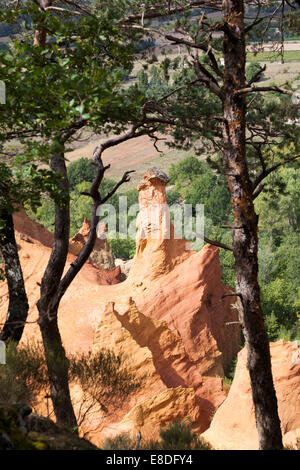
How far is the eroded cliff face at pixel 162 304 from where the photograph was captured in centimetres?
1961

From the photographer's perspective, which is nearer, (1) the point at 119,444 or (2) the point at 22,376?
(1) the point at 119,444

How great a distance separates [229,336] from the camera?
27.2 meters

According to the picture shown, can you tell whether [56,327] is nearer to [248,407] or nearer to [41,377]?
[41,377]

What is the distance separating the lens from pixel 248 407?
14.1 meters

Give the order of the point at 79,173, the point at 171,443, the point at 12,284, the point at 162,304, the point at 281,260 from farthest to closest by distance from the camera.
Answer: the point at 79,173
the point at 281,260
the point at 162,304
the point at 12,284
the point at 171,443

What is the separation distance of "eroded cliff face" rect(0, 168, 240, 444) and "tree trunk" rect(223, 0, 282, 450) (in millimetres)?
10059

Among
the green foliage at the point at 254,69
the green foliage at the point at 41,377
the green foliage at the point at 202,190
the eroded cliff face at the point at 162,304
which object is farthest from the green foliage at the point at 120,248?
the green foliage at the point at 41,377

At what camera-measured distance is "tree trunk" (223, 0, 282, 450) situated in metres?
8.48

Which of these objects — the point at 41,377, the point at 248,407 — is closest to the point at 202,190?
the point at 248,407

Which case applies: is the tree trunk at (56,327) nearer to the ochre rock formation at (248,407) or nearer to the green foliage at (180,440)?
the green foliage at (180,440)

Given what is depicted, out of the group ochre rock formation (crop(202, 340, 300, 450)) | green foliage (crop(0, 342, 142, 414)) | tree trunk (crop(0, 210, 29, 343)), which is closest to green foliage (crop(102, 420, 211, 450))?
green foliage (crop(0, 342, 142, 414))

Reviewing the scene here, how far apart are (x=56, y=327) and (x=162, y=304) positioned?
569 inches

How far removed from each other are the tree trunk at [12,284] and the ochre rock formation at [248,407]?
19.2ft
